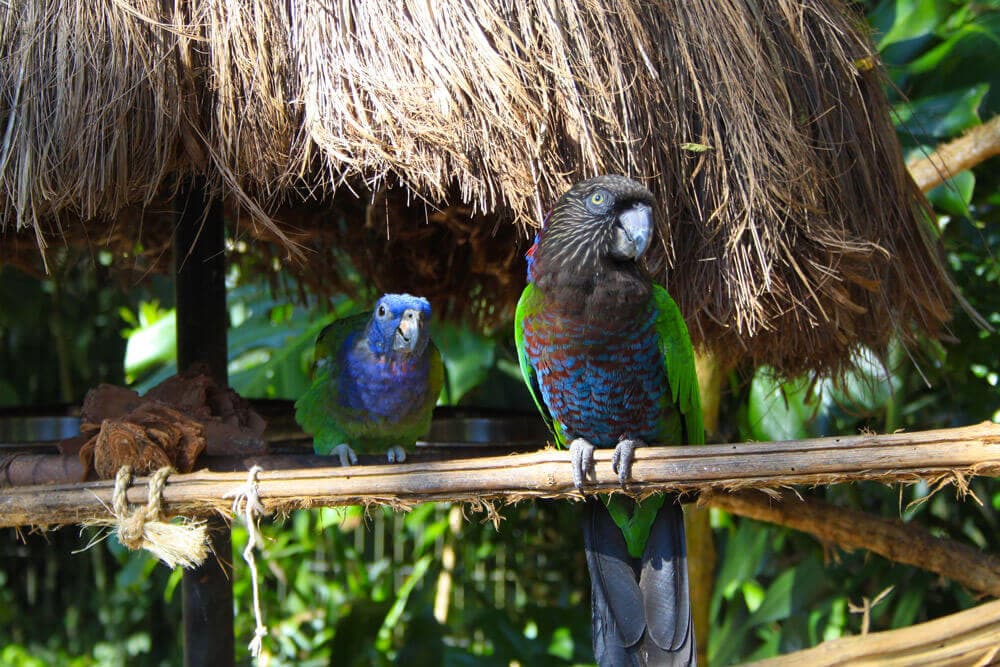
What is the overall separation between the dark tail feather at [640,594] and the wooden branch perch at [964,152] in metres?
1.60

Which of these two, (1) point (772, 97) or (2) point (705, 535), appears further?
(2) point (705, 535)

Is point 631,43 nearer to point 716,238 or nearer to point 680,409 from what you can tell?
point 716,238

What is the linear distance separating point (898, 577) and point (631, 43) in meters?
2.40

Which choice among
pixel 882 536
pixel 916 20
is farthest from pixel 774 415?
pixel 916 20

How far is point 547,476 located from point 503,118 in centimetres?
74

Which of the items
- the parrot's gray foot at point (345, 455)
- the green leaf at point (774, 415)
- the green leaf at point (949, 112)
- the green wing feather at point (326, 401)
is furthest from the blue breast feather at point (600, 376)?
the green leaf at point (949, 112)

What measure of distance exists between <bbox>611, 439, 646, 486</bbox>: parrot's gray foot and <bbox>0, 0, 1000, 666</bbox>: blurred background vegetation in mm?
973

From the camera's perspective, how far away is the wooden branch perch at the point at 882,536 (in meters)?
2.59

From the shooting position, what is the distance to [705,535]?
10.8ft

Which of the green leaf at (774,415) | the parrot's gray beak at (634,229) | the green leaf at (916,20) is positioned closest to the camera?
the parrot's gray beak at (634,229)

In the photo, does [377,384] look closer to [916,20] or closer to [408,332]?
[408,332]

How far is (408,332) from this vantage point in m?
2.17

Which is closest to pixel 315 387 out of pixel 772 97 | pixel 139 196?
pixel 139 196

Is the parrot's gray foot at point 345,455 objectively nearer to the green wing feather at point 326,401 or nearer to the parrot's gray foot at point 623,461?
the green wing feather at point 326,401
